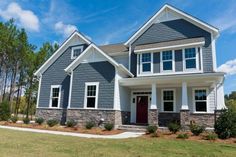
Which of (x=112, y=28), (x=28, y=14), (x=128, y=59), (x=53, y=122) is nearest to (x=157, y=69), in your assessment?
(x=128, y=59)

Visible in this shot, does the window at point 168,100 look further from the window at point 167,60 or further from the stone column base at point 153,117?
the stone column base at point 153,117

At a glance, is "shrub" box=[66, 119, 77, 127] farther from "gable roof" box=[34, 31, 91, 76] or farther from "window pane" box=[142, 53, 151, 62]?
"window pane" box=[142, 53, 151, 62]

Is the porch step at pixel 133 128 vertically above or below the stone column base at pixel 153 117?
below

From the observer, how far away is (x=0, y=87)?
3356cm

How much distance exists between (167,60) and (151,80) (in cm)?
278

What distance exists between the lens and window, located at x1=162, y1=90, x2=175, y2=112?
16094 millimetres

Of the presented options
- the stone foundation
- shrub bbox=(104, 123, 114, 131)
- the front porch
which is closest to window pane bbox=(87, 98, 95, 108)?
shrub bbox=(104, 123, 114, 131)

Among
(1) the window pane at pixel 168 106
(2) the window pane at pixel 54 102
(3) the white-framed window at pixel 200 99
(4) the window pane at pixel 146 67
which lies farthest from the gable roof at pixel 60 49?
(3) the white-framed window at pixel 200 99

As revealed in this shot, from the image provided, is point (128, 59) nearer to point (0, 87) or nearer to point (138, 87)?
point (138, 87)

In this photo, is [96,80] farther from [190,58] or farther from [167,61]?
[190,58]

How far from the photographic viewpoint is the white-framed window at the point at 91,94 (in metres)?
15.9

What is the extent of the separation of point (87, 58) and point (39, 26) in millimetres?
9419

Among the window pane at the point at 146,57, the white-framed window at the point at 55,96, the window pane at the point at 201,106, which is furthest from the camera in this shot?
the white-framed window at the point at 55,96

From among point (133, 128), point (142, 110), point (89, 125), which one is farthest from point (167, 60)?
point (89, 125)
